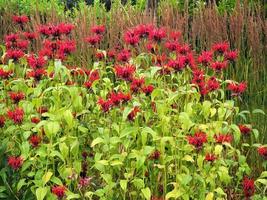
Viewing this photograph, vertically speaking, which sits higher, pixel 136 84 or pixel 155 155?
pixel 136 84

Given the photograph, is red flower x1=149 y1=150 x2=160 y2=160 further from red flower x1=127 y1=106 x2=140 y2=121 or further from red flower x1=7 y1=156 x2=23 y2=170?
red flower x1=7 y1=156 x2=23 y2=170

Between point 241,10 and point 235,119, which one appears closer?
point 235,119

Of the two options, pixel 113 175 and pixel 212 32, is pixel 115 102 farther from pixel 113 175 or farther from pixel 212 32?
pixel 212 32

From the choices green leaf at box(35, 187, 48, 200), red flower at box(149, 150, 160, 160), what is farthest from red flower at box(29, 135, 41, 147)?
red flower at box(149, 150, 160, 160)

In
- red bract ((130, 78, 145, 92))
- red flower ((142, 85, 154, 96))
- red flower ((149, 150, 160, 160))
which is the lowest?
red flower ((149, 150, 160, 160))

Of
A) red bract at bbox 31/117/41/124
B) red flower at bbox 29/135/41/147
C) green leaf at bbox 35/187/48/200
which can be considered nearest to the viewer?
green leaf at bbox 35/187/48/200

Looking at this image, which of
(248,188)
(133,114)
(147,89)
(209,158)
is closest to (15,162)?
(133,114)

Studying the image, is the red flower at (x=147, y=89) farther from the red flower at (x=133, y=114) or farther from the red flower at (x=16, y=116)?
the red flower at (x=16, y=116)

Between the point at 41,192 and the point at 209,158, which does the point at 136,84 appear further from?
the point at 41,192

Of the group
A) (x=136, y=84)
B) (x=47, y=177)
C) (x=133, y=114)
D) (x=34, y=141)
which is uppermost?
(x=136, y=84)

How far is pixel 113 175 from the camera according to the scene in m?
3.40

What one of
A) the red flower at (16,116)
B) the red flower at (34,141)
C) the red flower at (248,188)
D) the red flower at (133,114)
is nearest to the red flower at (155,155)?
the red flower at (133,114)

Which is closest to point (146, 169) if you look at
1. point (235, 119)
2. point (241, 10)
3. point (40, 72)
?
point (40, 72)

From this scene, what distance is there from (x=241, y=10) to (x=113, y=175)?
268 centimetres
